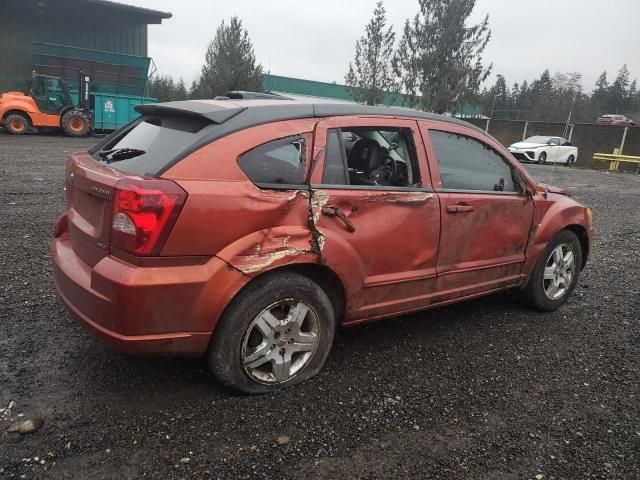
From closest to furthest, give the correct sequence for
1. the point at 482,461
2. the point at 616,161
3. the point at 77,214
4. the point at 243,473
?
the point at 243,473, the point at 482,461, the point at 77,214, the point at 616,161

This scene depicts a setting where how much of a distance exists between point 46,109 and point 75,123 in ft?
3.81

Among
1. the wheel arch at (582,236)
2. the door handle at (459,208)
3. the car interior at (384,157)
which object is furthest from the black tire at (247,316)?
the wheel arch at (582,236)

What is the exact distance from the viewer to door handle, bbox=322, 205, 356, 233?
2759 mm

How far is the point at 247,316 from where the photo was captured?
→ 258cm

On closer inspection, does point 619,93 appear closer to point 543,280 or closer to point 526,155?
point 526,155

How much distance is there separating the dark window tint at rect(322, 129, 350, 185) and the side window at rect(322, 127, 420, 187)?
7 cm

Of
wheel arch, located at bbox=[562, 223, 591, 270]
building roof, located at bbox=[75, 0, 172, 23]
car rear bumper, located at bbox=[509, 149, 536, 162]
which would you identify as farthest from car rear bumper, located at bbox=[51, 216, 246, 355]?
building roof, located at bbox=[75, 0, 172, 23]

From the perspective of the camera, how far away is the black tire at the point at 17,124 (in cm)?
1870

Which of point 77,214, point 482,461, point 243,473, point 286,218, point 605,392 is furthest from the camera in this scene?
point 605,392

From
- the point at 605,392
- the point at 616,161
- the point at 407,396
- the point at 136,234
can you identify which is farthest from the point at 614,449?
the point at 616,161

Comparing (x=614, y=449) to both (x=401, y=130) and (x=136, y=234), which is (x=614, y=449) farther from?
(x=136, y=234)

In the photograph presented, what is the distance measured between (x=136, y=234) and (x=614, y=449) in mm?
2599

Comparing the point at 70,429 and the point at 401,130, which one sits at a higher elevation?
the point at 401,130

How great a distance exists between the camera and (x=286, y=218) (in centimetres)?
264
